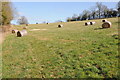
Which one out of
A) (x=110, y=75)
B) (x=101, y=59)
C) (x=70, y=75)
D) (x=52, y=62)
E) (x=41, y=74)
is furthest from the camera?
(x=52, y=62)

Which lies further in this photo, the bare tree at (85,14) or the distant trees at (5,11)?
the bare tree at (85,14)

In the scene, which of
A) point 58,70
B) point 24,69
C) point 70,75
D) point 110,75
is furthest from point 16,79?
point 110,75

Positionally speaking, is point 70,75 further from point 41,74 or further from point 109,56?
point 109,56

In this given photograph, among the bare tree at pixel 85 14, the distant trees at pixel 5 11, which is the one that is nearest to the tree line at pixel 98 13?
the bare tree at pixel 85 14

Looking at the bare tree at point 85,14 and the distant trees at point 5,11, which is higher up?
the bare tree at point 85,14

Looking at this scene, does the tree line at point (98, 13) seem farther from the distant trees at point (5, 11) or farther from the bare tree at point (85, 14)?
the distant trees at point (5, 11)

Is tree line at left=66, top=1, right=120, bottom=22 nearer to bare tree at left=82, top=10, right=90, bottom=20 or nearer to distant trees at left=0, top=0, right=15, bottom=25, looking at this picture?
bare tree at left=82, top=10, right=90, bottom=20

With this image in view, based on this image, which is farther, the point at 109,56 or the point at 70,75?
the point at 109,56

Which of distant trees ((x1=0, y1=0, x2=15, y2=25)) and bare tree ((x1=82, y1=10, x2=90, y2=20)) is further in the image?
bare tree ((x1=82, y1=10, x2=90, y2=20))

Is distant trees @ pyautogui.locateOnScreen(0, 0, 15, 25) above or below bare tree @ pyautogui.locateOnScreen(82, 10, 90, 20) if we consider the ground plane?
below

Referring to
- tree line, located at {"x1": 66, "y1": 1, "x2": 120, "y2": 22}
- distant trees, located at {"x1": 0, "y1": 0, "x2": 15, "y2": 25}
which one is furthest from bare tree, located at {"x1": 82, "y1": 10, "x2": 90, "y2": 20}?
distant trees, located at {"x1": 0, "y1": 0, "x2": 15, "y2": 25}

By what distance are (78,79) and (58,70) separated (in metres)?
1.21

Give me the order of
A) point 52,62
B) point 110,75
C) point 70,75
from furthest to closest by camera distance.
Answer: point 52,62
point 70,75
point 110,75

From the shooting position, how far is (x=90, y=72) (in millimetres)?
5871
